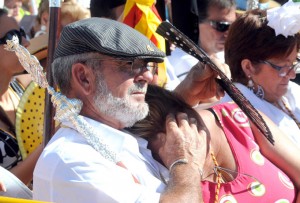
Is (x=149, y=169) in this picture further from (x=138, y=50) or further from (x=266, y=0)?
(x=266, y=0)

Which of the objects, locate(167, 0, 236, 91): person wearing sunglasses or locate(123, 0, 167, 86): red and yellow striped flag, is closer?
locate(123, 0, 167, 86): red and yellow striped flag

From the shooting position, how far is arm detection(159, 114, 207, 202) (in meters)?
2.38

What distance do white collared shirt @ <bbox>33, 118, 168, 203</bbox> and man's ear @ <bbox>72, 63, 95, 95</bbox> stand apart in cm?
11

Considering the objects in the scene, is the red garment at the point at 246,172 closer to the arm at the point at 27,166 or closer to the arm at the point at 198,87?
the arm at the point at 198,87

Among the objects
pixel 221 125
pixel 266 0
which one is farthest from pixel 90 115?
pixel 266 0

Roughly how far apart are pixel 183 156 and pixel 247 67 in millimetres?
1139

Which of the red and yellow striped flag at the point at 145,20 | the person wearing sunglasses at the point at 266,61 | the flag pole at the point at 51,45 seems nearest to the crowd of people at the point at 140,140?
the flag pole at the point at 51,45

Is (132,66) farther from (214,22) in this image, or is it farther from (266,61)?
(214,22)

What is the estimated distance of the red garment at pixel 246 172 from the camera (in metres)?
2.66

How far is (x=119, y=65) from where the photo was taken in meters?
2.52

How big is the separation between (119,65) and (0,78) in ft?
5.05

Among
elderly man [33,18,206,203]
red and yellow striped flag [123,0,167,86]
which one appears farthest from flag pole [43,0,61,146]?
red and yellow striped flag [123,0,167,86]

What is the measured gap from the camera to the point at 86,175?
2316 millimetres

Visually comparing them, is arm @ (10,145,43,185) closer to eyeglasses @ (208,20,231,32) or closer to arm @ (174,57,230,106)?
arm @ (174,57,230,106)
